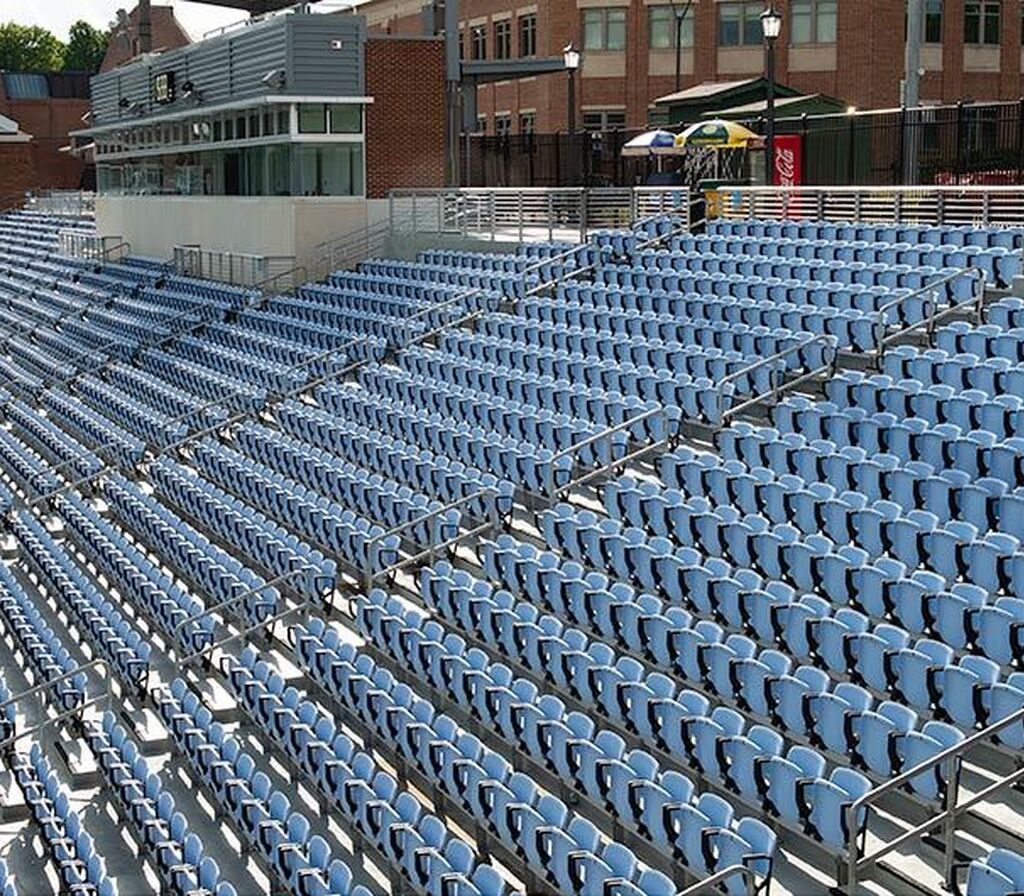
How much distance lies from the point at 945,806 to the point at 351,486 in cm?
1089

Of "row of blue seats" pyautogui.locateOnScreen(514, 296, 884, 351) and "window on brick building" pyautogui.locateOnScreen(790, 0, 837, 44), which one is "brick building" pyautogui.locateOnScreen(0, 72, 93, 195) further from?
"row of blue seats" pyautogui.locateOnScreen(514, 296, 884, 351)

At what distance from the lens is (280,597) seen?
695 inches

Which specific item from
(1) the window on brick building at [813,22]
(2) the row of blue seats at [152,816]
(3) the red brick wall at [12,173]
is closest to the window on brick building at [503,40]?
(1) the window on brick building at [813,22]

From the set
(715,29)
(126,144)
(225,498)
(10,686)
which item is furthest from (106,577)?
(715,29)

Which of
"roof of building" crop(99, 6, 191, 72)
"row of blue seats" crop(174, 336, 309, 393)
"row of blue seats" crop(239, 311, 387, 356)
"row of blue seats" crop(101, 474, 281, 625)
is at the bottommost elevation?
"row of blue seats" crop(101, 474, 281, 625)

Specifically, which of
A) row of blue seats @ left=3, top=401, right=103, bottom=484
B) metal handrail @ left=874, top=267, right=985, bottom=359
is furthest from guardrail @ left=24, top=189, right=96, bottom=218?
metal handrail @ left=874, top=267, right=985, bottom=359

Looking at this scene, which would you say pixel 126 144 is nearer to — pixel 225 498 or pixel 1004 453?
pixel 225 498

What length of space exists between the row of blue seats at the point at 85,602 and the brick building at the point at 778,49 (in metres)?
33.7

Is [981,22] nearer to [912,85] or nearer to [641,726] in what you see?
[912,85]

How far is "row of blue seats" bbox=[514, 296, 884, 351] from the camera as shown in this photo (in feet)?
58.9

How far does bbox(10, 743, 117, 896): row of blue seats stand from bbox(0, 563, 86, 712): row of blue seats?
124 cm

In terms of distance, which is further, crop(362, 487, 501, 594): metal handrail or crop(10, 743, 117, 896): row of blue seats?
crop(362, 487, 501, 594): metal handrail

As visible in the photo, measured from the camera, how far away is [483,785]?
1129 cm

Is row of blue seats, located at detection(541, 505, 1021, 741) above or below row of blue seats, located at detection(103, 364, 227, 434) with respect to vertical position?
above
